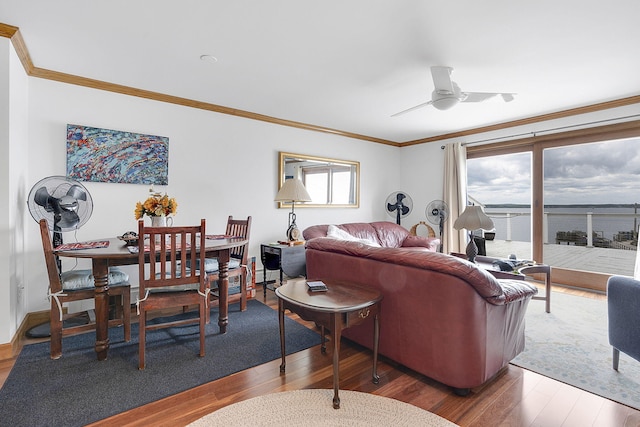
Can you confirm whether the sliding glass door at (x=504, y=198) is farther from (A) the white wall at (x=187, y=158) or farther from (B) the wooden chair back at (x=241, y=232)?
(B) the wooden chair back at (x=241, y=232)

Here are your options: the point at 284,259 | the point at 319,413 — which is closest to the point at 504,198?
the point at 284,259

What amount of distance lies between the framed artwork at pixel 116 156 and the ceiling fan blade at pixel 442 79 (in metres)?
2.93

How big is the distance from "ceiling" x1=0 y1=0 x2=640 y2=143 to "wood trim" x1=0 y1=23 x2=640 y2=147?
0.24ft

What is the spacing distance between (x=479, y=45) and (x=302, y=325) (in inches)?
111

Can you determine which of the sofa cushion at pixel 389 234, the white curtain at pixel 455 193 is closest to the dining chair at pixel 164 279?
the sofa cushion at pixel 389 234

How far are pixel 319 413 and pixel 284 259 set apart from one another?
2230mm

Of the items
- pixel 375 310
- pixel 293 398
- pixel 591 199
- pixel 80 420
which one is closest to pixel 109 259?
pixel 80 420

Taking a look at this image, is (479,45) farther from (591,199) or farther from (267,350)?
(591,199)

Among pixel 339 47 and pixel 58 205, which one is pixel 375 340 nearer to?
pixel 339 47

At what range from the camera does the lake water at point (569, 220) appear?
4109 millimetres

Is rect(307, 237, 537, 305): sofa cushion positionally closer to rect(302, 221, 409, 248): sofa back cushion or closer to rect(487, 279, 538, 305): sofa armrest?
rect(487, 279, 538, 305): sofa armrest

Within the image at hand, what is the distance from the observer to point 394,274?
204cm

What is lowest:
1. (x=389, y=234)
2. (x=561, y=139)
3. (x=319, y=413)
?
(x=319, y=413)

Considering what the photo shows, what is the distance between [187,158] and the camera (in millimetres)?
3766
